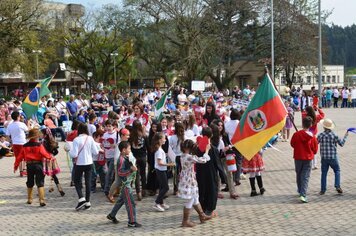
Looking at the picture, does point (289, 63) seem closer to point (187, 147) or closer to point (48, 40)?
point (48, 40)

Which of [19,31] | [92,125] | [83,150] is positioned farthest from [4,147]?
[19,31]

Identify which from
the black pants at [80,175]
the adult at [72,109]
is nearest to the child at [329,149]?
the black pants at [80,175]

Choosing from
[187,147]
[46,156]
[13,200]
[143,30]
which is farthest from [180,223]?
[143,30]

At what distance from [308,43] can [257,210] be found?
38.5m

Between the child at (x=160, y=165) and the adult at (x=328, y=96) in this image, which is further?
the adult at (x=328, y=96)

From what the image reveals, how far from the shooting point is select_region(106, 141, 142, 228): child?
7.52 m

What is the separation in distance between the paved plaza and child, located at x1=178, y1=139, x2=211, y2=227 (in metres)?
0.34

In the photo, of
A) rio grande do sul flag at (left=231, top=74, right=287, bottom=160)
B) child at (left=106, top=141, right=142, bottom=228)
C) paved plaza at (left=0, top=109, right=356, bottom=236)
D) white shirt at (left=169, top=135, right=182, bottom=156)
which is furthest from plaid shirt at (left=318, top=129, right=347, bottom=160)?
child at (left=106, top=141, right=142, bottom=228)

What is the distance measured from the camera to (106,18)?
51344 millimetres

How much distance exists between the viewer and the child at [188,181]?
7305 mm

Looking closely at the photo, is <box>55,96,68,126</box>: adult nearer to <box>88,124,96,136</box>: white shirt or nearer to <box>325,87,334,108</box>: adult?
<box>88,124,96,136</box>: white shirt

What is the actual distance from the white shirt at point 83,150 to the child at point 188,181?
6.73ft

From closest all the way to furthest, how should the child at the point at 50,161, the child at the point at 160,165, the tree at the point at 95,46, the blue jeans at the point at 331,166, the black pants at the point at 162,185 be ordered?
the child at the point at 160,165, the black pants at the point at 162,185, the blue jeans at the point at 331,166, the child at the point at 50,161, the tree at the point at 95,46

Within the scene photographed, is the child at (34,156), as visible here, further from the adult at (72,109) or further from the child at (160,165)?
the adult at (72,109)
